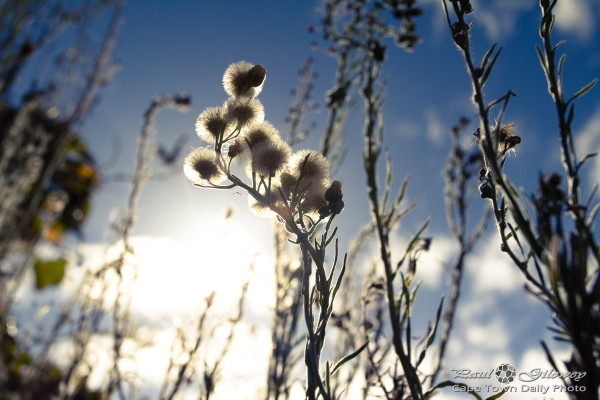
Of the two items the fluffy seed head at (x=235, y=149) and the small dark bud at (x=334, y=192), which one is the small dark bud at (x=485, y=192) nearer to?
the small dark bud at (x=334, y=192)

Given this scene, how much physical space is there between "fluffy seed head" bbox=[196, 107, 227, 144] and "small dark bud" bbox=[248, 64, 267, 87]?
0.31 feet

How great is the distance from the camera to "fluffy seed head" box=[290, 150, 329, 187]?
0.73 metres

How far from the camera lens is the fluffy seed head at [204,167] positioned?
773 mm

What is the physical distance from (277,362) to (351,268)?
0.90m

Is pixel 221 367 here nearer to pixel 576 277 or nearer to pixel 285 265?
pixel 285 265

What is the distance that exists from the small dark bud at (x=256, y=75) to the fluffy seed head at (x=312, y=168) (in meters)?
0.19

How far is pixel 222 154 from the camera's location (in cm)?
80

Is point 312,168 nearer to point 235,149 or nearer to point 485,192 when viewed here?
point 235,149

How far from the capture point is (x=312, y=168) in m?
0.74

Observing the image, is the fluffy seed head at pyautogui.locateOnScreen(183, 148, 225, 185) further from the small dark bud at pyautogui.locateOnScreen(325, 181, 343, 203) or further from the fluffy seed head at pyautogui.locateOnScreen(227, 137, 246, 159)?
the small dark bud at pyautogui.locateOnScreen(325, 181, 343, 203)

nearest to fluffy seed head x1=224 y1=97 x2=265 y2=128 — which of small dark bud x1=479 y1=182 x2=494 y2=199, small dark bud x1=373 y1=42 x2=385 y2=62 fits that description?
small dark bud x1=479 y1=182 x2=494 y2=199

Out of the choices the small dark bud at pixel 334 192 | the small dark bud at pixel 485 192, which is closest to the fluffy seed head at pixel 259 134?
the small dark bud at pixel 334 192

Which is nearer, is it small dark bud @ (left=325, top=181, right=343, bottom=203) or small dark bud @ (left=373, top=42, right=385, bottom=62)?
small dark bud @ (left=325, top=181, right=343, bottom=203)

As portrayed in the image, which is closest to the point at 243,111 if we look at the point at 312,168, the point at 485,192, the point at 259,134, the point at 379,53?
the point at 259,134
